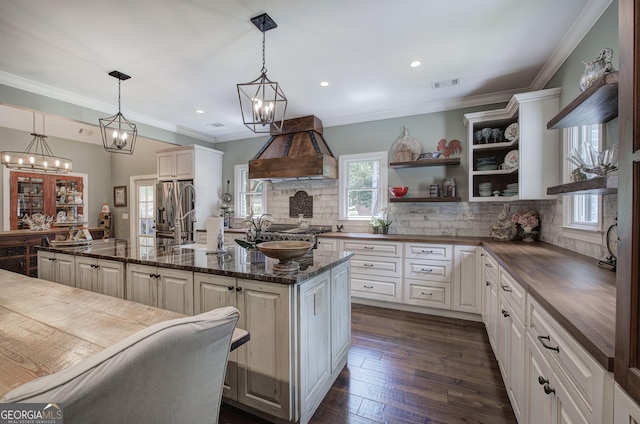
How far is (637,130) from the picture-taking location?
636 mm

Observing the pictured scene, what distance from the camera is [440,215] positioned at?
384 centimetres

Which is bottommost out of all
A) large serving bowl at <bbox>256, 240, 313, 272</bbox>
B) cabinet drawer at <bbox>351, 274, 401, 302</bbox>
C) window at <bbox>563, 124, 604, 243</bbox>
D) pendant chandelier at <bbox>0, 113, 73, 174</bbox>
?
cabinet drawer at <bbox>351, 274, 401, 302</bbox>

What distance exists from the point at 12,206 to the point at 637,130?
822cm

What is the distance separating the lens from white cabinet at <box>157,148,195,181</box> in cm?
503

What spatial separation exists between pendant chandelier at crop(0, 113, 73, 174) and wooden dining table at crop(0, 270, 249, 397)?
Answer: 3858 mm

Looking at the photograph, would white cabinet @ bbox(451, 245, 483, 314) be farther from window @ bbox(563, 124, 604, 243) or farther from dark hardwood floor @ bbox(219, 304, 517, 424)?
window @ bbox(563, 124, 604, 243)

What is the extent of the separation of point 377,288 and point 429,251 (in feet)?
2.73

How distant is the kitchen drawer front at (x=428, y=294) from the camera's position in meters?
3.24

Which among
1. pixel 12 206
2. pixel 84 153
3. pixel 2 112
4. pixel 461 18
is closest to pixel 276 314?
pixel 461 18

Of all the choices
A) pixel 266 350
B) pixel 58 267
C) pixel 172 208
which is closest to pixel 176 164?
pixel 172 208

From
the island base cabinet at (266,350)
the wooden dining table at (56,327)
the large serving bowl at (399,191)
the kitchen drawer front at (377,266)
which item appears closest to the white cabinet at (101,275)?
the wooden dining table at (56,327)

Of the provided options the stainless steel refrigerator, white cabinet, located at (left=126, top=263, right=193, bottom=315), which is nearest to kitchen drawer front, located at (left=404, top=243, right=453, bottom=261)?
white cabinet, located at (left=126, top=263, right=193, bottom=315)

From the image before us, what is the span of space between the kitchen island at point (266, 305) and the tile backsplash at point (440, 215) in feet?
6.35

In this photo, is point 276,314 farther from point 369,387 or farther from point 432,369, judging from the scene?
point 432,369
